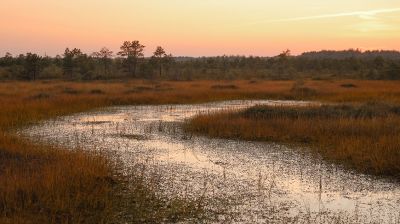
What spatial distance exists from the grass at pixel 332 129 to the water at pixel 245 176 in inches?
26.4

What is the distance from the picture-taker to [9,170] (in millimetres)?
9477

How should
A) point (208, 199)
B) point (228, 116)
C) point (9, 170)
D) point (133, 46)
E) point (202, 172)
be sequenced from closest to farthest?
point (208, 199) → point (9, 170) → point (202, 172) → point (228, 116) → point (133, 46)

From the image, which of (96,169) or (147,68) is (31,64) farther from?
(96,169)

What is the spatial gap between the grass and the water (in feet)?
2.20

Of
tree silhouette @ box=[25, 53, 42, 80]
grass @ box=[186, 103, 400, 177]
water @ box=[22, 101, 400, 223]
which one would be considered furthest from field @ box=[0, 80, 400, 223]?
tree silhouette @ box=[25, 53, 42, 80]

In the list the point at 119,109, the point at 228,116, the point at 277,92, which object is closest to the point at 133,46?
the point at 277,92

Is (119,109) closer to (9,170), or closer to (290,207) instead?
(9,170)

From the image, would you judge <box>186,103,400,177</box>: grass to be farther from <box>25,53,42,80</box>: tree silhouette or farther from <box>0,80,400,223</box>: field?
<box>25,53,42,80</box>: tree silhouette

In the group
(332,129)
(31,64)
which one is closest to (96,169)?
(332,129)

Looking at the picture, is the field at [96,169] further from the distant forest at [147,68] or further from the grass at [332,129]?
the distant forest at [147,68]

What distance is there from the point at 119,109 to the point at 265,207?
18.0m

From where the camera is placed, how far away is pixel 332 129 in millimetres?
16219

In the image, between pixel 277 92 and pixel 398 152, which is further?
pixel 277 92

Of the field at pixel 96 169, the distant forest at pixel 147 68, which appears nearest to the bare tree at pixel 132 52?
the distant forest at pixel 147 68
